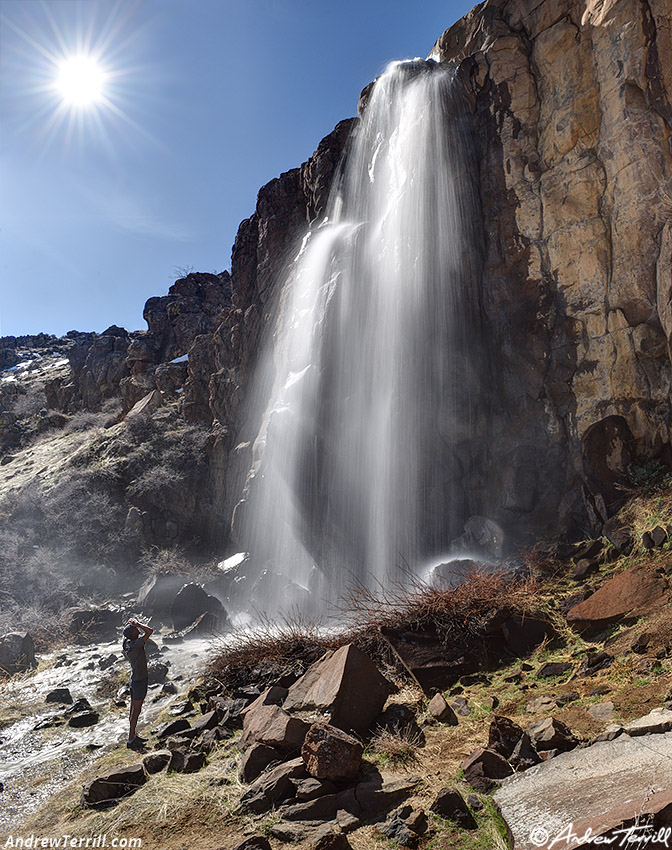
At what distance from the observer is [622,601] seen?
641 centimetres

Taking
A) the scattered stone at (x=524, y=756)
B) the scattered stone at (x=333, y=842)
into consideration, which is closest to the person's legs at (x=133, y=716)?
the scattered stone at (x=333, y=842)

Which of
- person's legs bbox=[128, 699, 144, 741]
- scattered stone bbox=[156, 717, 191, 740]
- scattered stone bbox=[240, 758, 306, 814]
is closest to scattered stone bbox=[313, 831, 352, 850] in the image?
scattered stone bbox=[240, 758, 306, 814]

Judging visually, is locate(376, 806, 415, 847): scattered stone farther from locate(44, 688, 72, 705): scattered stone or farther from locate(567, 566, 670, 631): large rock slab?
locate(44, 688, 72, 705): scattered stone

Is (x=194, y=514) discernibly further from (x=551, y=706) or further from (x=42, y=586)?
(x=551, y=706)

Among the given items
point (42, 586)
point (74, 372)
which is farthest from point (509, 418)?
point (74, 372)

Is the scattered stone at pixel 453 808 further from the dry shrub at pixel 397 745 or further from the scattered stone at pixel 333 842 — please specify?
the dry shrub at pixel 397 745

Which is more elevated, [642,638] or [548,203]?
[548,203]

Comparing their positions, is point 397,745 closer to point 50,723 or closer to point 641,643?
point 641,643

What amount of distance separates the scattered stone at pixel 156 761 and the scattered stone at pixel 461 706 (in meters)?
3.14

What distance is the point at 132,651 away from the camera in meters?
7.90

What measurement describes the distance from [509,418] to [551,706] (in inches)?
439

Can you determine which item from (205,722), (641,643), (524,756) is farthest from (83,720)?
(641,643)

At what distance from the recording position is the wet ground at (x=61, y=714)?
621 centimetres

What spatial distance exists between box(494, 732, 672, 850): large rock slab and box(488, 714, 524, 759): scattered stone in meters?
0.36
